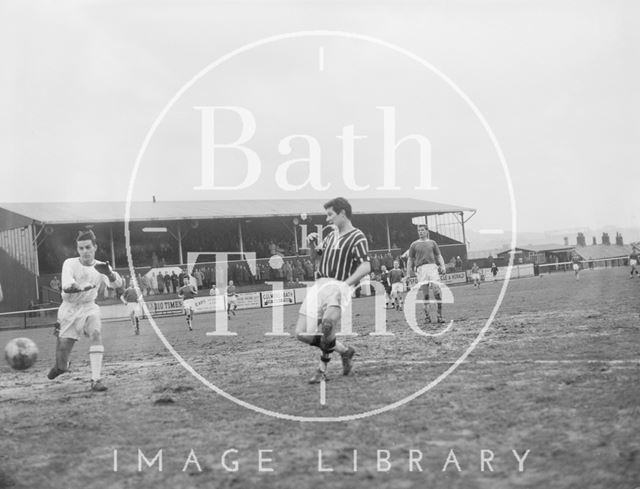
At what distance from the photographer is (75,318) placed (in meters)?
7.20

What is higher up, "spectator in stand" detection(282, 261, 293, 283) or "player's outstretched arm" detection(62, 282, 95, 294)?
"spectator in stand" detection(282, 261, 293, 283)

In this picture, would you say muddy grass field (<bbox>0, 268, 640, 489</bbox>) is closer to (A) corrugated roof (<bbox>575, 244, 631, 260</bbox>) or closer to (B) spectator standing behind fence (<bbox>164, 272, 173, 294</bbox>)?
(A) corrugated roof (<bbox>575, 244, 631, 260</bbox>)

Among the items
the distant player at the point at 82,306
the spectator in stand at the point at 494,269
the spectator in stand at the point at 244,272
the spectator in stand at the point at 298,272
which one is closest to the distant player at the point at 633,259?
the spectator in stand at the point at 494,269

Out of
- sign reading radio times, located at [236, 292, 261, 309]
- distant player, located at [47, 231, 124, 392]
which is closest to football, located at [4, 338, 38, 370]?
distant player, located at [47, 231, 124, 392]

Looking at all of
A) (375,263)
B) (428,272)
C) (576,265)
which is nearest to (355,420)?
(375,263)

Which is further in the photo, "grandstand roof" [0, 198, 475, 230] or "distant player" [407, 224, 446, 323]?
"distant player" [407, 224, 446, 323]

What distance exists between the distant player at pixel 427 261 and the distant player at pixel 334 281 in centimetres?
417

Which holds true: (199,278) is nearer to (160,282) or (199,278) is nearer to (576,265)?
(160,282)

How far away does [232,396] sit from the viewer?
6230 millimetres

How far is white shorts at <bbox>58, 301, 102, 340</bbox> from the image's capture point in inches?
283

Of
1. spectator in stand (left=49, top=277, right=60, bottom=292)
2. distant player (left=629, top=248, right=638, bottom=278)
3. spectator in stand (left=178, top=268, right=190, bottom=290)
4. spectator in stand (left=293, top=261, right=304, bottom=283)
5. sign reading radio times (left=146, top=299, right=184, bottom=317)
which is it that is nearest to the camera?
spectator in stand (left=49, top=277, right=60, bottom=292)

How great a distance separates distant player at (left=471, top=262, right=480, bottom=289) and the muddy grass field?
3306 mm

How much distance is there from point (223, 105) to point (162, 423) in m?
4.54

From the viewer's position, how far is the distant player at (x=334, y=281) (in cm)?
659
